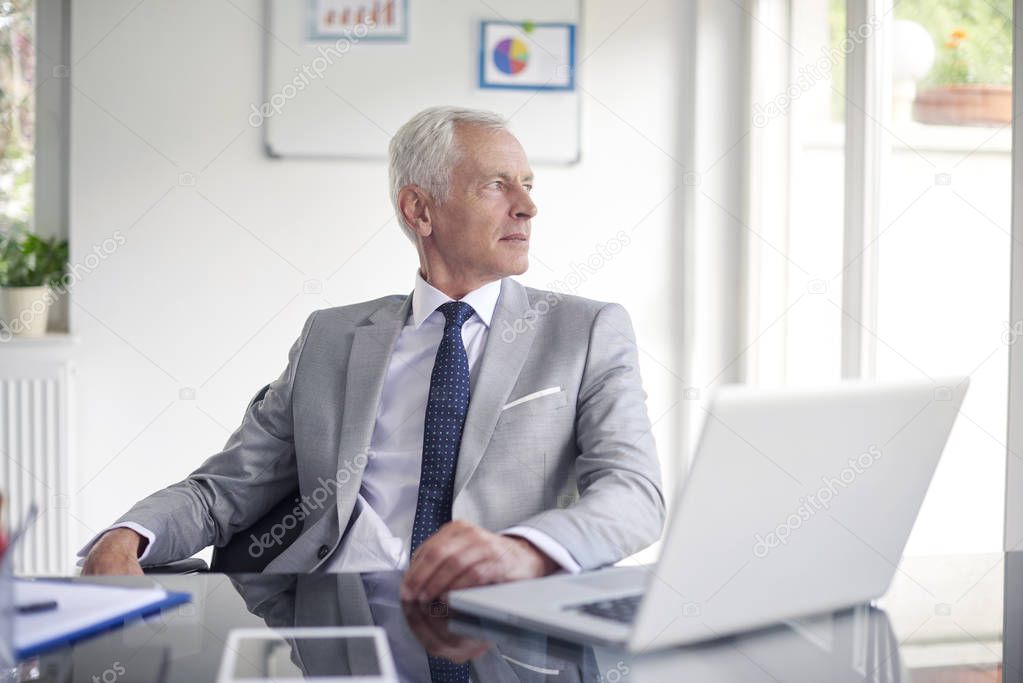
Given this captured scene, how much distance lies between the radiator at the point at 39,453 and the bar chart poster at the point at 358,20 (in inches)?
52.6

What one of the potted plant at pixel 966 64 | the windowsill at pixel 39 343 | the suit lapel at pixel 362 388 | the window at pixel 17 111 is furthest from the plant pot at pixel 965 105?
the window at pixel 17 111

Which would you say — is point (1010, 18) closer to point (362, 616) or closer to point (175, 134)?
point (362, 616)

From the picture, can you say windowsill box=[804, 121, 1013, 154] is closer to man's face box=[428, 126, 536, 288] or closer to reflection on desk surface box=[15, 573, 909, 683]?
man's face box=[428, 126, 536, 288]

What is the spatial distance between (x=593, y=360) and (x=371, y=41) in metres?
1.99

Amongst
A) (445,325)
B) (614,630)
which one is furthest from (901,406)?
(445,325)

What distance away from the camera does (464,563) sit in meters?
1.19

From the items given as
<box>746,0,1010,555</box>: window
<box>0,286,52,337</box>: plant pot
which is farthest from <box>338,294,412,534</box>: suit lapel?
<box>0,286,52,337</box>: plant pot

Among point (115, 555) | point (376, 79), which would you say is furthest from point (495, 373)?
point (376, 79)

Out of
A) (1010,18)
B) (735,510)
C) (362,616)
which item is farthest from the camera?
(1010,18)

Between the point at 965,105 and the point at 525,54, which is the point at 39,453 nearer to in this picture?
the point at 525,54

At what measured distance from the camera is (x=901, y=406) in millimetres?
974

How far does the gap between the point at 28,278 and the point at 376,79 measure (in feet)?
4.22

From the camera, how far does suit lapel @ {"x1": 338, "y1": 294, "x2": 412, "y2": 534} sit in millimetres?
1814

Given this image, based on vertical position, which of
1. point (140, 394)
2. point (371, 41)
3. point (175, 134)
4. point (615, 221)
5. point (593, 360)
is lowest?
point (140, 394)
